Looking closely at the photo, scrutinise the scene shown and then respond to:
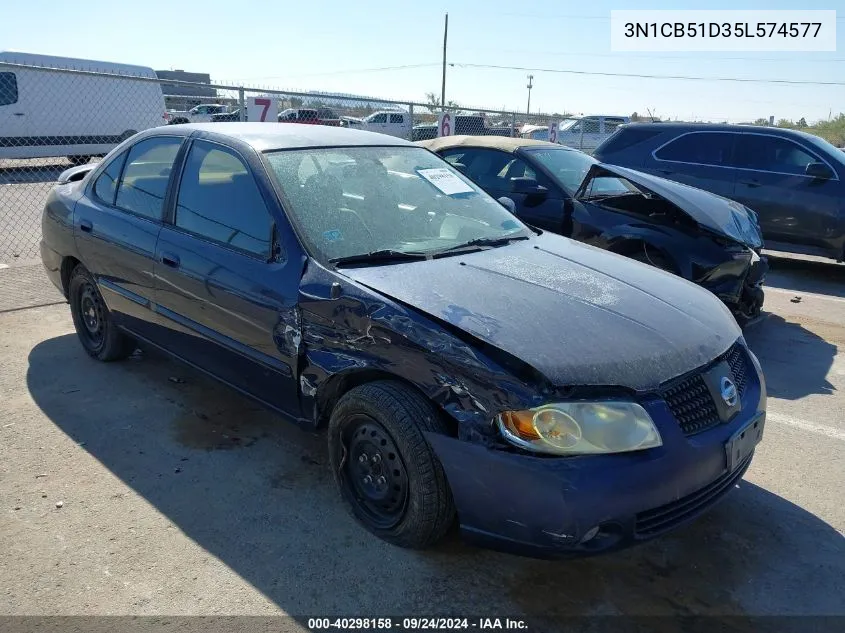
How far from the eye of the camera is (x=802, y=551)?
2875 millimetres

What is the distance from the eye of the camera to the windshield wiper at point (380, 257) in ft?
9.82

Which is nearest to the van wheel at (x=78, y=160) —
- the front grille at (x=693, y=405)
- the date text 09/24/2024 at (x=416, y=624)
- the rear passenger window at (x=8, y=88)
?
the rear passenger window at (x=8, y=88)

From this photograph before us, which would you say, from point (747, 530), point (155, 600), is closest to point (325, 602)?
point (155, 600)

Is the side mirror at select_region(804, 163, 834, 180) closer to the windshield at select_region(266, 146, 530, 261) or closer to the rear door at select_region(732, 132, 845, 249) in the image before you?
the rear door at select_region(732, 132, 845, 249)

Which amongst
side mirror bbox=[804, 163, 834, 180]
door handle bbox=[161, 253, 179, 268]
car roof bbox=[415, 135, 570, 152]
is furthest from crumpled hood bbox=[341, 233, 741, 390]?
side mirror bbox=[804, 163, 834, 180]

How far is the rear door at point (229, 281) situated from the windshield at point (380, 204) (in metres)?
0.17

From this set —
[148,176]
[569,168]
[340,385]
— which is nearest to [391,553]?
[340,385]

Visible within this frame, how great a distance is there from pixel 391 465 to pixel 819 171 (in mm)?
7442

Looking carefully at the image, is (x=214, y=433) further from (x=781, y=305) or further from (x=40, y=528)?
(x=781, y=305)

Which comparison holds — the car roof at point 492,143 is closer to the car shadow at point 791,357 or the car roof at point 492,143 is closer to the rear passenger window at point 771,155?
the car shadow at point 791,357

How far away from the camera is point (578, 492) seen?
2.24m

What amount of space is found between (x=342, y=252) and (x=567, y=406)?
1.27 meters

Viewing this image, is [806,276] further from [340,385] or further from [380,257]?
[340,385]

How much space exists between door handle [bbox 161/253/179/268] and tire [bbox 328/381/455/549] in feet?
4.35
